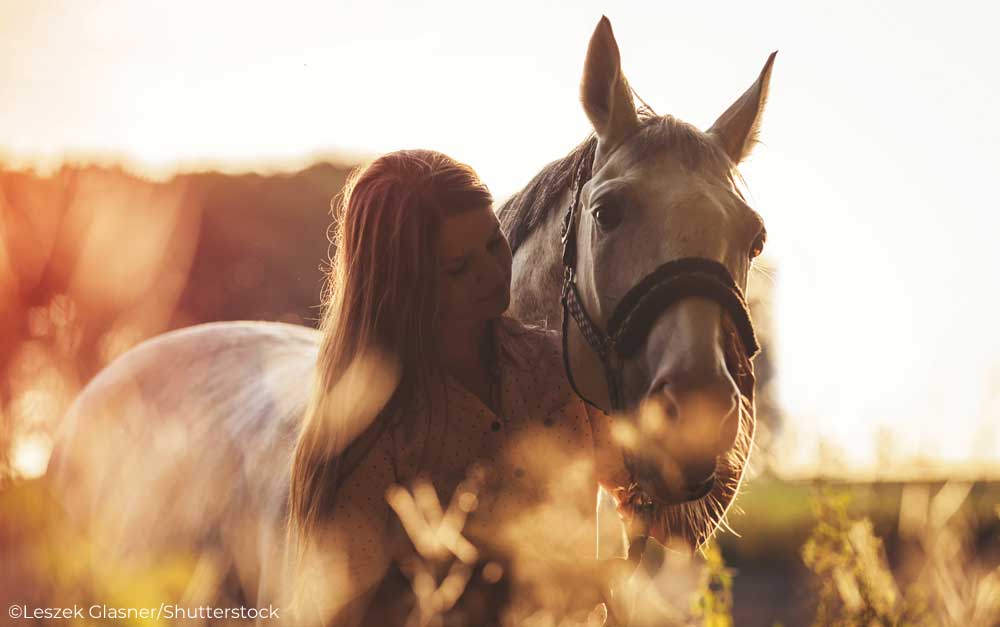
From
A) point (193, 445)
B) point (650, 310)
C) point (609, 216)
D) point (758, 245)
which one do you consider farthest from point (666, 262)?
point (193, 445)

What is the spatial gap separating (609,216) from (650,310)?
308mm

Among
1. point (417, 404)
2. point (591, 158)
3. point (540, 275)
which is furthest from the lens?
point (540, 275)

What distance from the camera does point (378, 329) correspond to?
2.38 metres

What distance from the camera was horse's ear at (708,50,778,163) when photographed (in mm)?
2758

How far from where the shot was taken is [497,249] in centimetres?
251

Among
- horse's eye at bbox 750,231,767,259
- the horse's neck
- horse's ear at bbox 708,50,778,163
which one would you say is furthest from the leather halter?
horse's ear at bbox 708,50,778,163

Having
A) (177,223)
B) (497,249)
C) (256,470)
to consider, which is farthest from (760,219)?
(177,223)

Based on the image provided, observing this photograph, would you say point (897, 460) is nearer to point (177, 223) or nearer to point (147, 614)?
point (147, 614)

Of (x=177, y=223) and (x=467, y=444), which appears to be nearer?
(x=467, y=444)

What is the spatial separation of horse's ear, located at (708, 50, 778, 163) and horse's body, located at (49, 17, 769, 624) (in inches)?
0.5

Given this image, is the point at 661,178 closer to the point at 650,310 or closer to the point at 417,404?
the point at 650,310

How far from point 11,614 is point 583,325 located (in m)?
1.49

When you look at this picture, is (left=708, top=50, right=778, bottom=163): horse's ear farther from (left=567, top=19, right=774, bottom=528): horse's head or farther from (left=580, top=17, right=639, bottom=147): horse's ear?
(left=580, top=17, right=639, bottom=147): horse's ear

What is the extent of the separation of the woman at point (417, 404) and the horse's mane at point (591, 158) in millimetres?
444
